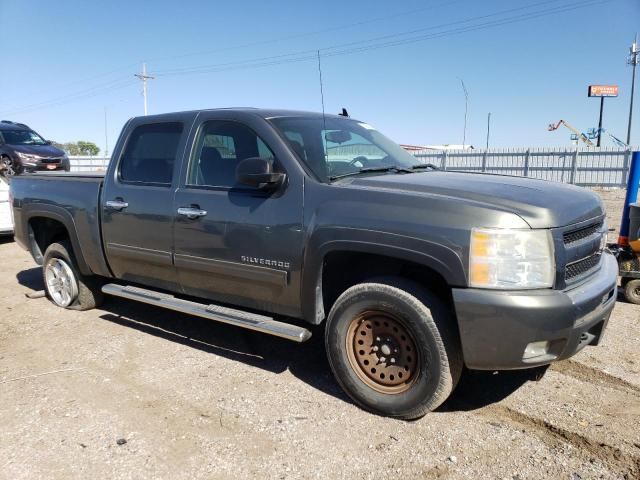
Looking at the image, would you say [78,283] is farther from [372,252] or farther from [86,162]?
[86,162]

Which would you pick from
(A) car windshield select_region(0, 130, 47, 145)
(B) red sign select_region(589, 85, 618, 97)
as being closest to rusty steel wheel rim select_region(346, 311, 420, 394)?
(A) car windshield select_region(0, 130, 47, 145)

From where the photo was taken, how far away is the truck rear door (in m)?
4.25

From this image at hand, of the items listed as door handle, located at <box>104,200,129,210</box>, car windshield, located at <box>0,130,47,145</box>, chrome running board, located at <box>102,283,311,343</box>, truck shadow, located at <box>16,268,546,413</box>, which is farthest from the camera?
car windshield, located at <box>0,130,47,145</box>

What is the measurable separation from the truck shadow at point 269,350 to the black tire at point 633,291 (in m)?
2.33

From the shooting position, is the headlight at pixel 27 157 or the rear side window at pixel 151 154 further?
the headlight at pixel 27 157

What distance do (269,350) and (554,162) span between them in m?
21.9

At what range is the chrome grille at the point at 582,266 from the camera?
304 cm

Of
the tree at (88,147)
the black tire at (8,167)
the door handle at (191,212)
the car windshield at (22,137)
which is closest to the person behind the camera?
the door handle at (191,212)

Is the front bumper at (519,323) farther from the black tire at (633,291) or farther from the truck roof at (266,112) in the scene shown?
the black tire at (633,291)

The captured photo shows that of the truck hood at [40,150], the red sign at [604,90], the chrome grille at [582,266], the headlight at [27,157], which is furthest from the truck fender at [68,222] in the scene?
the red sign at [604,90]

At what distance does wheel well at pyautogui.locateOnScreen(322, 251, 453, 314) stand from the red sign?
6475cm

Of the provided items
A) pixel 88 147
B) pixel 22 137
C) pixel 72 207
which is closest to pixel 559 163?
pixel 22 137

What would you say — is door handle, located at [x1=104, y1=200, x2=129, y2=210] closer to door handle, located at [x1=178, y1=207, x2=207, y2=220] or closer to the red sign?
door handle, located at [x1=178, y1=207, x2=207, y2=220]

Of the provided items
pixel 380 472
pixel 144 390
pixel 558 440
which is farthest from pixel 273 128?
pixel 558 440
